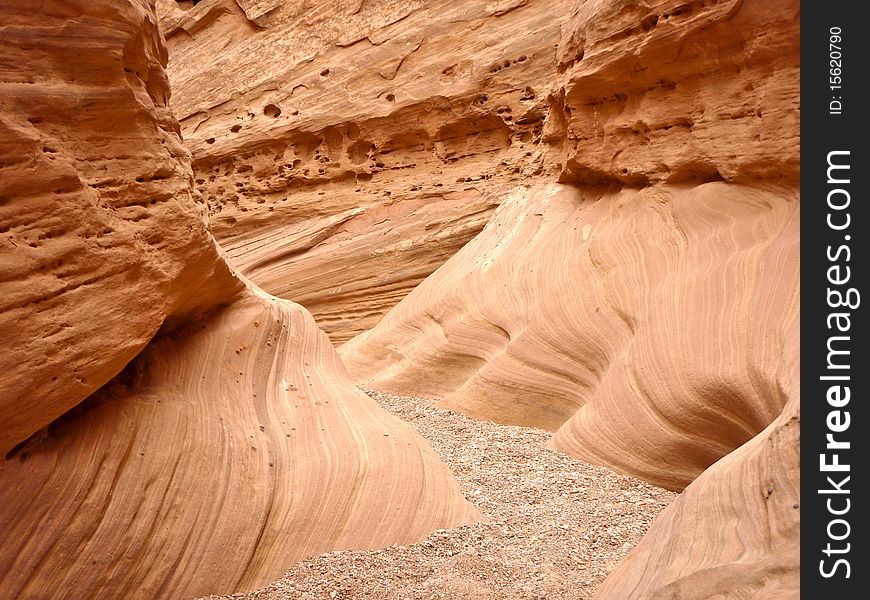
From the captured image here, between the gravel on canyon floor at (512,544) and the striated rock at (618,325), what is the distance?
1.18ft

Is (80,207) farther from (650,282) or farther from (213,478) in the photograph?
(650,282)

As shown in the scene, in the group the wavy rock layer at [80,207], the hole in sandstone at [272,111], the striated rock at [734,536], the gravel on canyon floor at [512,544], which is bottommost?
the gravel on canyon floor at [512,544]

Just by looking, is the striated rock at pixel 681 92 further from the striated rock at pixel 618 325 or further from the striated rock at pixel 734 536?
the striated rock at pixel 734 536

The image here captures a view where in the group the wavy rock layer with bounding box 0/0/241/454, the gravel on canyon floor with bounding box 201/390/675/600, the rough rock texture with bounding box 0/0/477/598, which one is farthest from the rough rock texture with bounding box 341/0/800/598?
the wavy rock layer with bounding box 0/0/241/454

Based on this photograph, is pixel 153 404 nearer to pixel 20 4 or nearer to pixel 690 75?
pixel 20 4

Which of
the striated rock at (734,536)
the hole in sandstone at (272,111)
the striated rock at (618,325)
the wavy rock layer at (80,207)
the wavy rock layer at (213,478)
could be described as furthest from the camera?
the hole in sandstone at (272,111)

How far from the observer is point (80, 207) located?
109 inches

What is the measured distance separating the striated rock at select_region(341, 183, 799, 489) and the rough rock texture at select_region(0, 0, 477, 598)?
1.37m

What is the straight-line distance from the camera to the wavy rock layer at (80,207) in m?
2.59

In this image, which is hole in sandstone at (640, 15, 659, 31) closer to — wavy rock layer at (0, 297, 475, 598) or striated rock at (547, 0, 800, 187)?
striated rock at (547, 0, 800, 187)

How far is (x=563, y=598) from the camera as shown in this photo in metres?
2.77

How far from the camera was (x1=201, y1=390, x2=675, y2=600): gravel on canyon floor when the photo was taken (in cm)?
283

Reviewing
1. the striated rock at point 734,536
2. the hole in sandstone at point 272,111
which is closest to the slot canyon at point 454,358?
the striated rock at point 734,536

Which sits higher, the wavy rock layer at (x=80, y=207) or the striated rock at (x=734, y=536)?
the wavy rock layer at (x=80, y=207)
